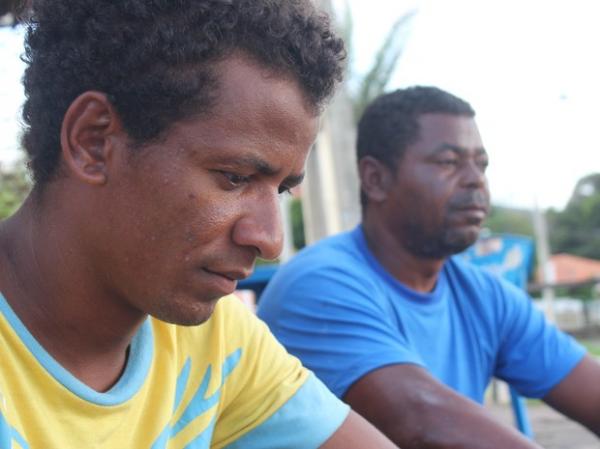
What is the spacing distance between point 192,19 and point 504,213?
47.3 metres

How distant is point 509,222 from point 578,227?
3.55 meters

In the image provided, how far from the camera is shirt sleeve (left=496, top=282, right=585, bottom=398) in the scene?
119 inches

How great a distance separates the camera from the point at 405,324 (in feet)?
9.33

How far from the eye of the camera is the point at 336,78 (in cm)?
165

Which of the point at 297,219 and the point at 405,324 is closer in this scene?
the point at 405,324

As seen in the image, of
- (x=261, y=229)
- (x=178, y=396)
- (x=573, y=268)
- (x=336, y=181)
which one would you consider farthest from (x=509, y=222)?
(x=261, y=229)

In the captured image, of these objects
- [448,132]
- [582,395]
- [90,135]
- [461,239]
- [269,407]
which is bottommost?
[582,395]

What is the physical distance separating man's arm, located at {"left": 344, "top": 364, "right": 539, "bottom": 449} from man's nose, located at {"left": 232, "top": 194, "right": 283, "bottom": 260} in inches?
36.6

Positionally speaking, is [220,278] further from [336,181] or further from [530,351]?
[336,181]

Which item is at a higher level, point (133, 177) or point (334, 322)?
point (133, 177)

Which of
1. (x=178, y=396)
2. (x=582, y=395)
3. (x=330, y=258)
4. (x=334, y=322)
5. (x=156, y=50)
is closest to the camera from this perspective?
(x=156, y=50)

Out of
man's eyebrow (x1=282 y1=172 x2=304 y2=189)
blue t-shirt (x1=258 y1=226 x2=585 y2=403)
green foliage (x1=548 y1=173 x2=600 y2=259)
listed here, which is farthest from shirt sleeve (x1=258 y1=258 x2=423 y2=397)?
green foliage (x1=548 y1=173 x2=600 y2=259)

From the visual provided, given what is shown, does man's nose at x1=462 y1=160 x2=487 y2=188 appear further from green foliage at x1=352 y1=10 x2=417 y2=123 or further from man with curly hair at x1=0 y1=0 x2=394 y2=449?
green foliage at x1=352 y1=10 x2=417 y2=123

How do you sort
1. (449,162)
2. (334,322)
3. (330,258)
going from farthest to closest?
(449,162), (330,258), (334,322)
